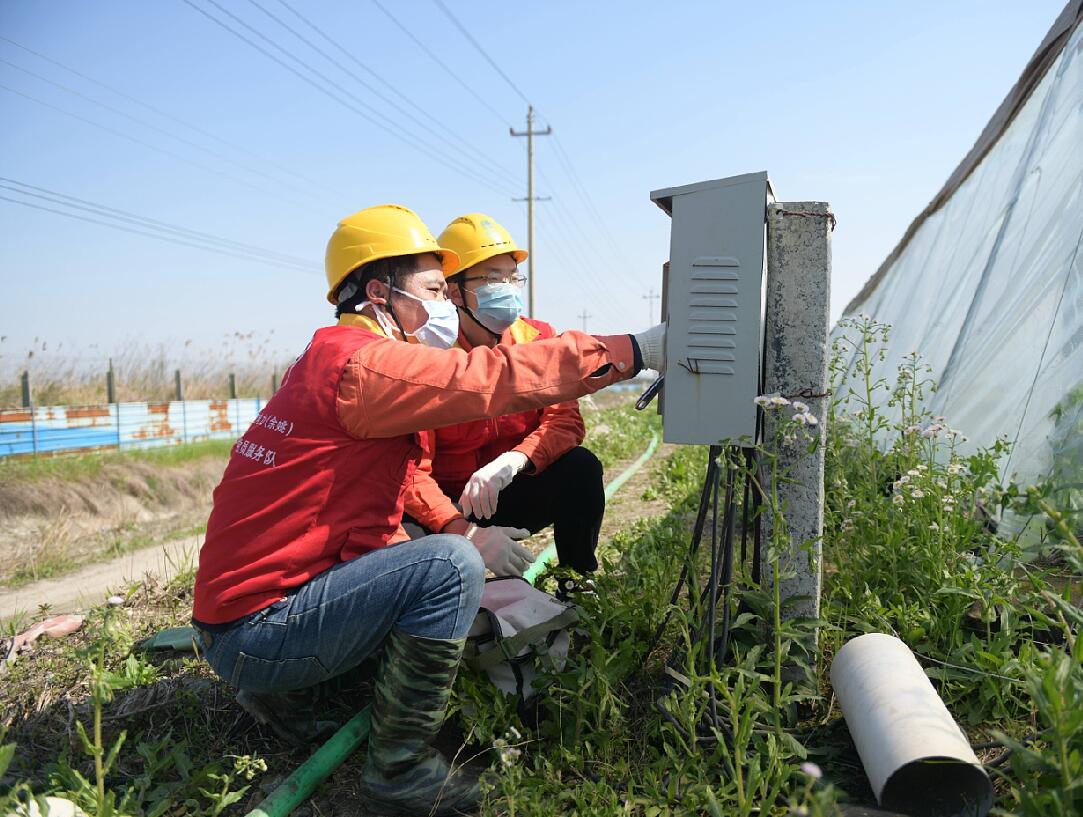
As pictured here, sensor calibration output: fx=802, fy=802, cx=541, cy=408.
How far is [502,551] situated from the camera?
286cm

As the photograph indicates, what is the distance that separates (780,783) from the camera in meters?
1.88

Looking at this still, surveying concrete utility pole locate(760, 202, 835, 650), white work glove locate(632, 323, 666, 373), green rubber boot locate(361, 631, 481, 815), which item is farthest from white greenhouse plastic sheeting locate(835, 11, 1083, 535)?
green rubber boot locate(361, 631, 481, 815)

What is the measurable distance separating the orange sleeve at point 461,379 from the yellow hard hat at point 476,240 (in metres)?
1.23

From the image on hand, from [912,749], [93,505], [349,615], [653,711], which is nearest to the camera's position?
[912,749]

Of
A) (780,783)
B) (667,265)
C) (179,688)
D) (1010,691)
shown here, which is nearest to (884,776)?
(780,783)

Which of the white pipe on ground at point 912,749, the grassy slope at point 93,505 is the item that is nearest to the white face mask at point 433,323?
the white pipe on ground at point 912,749

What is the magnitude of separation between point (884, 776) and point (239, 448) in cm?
195

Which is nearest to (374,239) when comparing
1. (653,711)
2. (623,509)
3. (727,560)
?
(727,560)

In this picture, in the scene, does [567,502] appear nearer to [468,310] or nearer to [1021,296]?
[468,310]

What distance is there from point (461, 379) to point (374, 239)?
700 mm

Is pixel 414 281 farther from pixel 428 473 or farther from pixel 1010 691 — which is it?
pixel 1010 691

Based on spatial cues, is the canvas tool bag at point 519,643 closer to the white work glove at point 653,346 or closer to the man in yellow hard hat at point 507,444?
the man in yellow hard hat at point 507,444

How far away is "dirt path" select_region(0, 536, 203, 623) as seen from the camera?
5695mm

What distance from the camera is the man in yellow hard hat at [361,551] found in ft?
7.44
